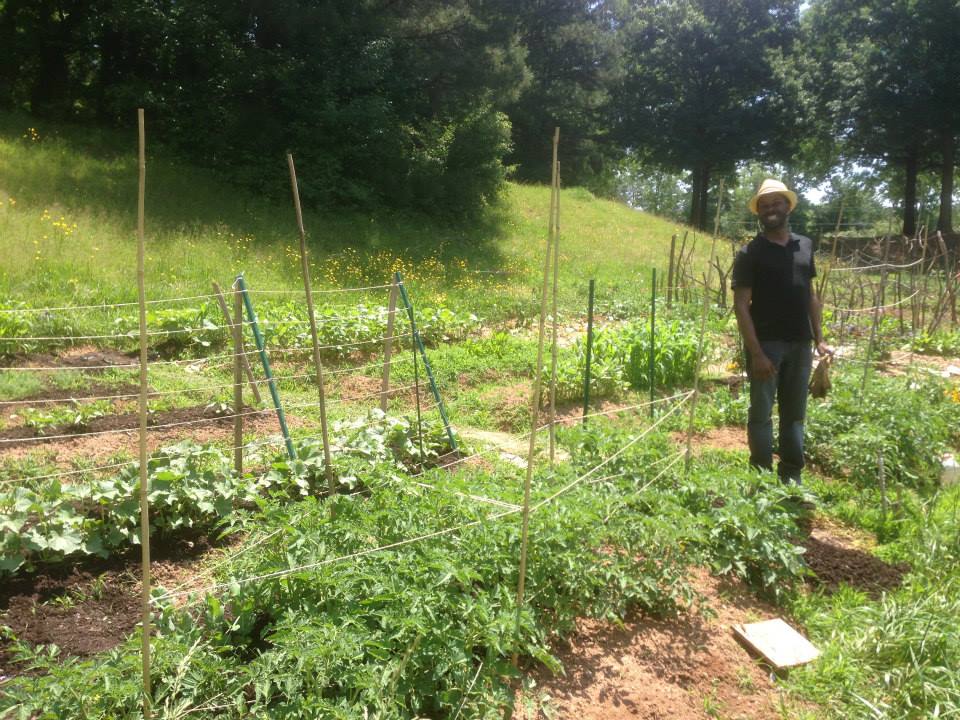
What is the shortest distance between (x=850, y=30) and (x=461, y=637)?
1230 inches

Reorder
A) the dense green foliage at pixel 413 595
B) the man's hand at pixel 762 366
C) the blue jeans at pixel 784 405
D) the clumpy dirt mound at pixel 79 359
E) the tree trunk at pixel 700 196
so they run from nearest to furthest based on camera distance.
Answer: the dense green foliage at pixel 413 595
the man's hand at pixel 762 366
the blue jeans at pixel 784 405
the clumpy dirt mound at pixel 79 359
the tree trunk at pixel 700 196

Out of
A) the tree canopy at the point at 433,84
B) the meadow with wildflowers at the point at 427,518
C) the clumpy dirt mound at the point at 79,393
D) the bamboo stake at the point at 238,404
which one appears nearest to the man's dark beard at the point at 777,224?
the meadow with wildflowers at the point at 427,518

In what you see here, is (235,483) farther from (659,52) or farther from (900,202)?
(900,202)

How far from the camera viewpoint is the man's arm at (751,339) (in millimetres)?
3799

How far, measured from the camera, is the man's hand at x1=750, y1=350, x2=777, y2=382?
3792 millimetres

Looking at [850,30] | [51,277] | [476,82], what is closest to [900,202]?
[850,30]

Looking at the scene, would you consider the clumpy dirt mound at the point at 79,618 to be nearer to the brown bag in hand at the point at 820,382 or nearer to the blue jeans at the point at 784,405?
the blue jeans at the point at 784,405

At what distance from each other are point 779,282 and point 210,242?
388 inches

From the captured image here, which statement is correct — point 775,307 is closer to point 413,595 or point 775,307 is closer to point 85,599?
point 413,595

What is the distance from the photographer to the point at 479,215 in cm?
1766

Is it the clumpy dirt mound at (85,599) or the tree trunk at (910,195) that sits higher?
the tree trunk at (910,195)

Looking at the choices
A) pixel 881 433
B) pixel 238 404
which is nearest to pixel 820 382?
pixel 881 433

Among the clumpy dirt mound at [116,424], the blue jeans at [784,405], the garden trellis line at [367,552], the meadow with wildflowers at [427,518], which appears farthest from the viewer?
the clumpy dirt mound at [116,424]

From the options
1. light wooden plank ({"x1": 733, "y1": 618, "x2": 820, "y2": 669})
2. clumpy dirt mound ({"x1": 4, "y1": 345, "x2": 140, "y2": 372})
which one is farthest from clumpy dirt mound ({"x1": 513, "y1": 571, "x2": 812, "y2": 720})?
clumpy dirt mound ({"x1": 4, "y1": 345, "x2": 140, "y2": 372})
